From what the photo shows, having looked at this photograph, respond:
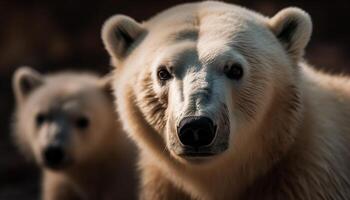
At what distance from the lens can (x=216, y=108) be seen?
3.88 meters

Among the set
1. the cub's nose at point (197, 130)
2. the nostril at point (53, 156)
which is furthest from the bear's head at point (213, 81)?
the nostril at point (53, 156)

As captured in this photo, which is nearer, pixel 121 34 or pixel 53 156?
pixel 121 34

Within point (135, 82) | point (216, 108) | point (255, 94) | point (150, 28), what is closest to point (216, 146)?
point (216, 108)

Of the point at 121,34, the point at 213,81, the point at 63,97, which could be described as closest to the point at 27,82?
the point at 63,97

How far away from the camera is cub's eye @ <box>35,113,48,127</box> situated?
23.9 feet

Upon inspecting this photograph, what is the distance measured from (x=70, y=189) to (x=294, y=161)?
368cm

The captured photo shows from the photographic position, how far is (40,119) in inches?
289

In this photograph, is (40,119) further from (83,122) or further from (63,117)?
(83,122)

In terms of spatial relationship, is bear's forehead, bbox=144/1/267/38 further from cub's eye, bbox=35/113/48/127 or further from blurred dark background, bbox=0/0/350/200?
blurred dark background, bbox=0/0/350/200

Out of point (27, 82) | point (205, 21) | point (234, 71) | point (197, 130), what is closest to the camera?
point (197, 130)

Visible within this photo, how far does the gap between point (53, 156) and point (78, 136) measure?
0.43m

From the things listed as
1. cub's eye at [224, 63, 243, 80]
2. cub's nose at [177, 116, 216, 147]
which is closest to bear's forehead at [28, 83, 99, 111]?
cub's eye at [224, 63, 243, 80]

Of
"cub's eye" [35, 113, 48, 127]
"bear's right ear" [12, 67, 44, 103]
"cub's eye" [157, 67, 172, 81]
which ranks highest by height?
"cub's eye" [157, 67, 172, 81]

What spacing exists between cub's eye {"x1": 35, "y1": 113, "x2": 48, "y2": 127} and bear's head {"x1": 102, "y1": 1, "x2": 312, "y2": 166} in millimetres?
2676
